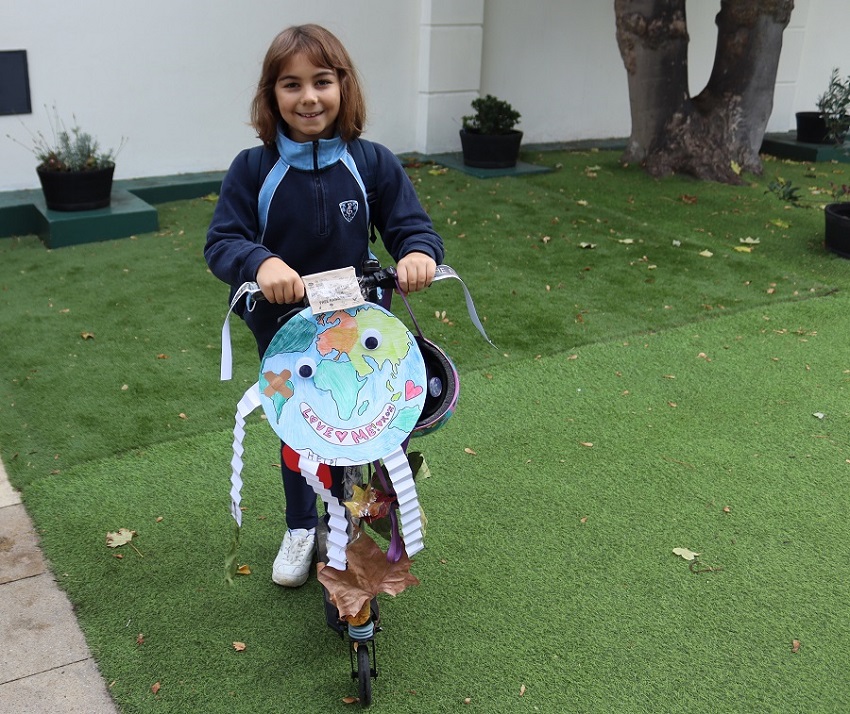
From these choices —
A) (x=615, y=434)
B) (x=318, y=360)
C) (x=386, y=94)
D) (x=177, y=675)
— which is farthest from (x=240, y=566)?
(x=386, y=94)

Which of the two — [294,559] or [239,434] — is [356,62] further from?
[239,434]

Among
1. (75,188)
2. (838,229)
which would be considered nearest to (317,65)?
(75,188)

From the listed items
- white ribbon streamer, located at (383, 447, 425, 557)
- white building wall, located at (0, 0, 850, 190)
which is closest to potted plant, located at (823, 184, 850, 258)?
white building wall, located at (0, 0, 850, 190)

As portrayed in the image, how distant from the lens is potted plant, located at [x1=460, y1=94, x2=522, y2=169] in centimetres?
855

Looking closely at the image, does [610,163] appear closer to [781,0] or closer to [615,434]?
[781,0]

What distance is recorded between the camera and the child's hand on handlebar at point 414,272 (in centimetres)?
215

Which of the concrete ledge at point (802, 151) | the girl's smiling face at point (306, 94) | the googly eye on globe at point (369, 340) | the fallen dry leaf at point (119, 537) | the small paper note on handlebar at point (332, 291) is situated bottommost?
the fallen dry leaf at point (119, 537)

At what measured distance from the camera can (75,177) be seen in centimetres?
631

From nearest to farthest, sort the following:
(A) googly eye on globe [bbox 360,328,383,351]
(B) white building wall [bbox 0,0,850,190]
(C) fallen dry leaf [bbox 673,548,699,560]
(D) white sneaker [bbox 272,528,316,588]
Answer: (A) googly eye on globe [bbox 360,328,383,351] < (D) white sneaker [bbox 272,528,316,588] < (C) fallen dry leaf [bbox 673,548,699,560] < (B) white building wall [bbox 0,0,850,190]

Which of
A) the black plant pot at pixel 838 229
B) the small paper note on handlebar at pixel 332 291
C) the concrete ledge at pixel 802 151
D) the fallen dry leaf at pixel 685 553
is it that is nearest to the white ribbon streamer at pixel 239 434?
the small paper note on handlebar at pixel 332 291

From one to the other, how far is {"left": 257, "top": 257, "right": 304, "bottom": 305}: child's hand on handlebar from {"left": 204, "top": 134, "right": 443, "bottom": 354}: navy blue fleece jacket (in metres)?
0.20

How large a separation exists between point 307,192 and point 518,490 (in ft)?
5.34

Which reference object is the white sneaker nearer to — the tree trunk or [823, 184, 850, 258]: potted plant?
[823, 184, 850, 258]: potted plant

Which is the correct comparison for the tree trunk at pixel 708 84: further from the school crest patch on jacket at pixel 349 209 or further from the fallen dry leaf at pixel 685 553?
the school crest patch on jacket at pixel 349 209
